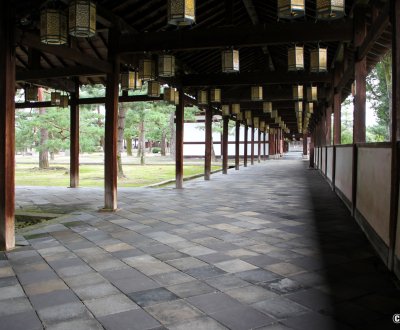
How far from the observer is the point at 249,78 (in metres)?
12.1

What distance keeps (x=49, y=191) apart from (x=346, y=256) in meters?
9.81

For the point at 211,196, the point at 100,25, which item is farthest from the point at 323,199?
the point at 100,25

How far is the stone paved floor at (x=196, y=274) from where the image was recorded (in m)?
3.26

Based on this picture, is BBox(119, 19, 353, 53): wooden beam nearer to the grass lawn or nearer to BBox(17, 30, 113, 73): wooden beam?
BBox(17, 30, 113, 73): wooden beam

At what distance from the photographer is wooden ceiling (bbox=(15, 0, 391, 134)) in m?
7.61

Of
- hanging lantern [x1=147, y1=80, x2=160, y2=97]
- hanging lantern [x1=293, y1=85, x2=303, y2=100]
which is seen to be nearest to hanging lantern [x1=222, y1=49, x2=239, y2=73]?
hanging lantern [x1=147, y1=80, x2=160, y2=97]

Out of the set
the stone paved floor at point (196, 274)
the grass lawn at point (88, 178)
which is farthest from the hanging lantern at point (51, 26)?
the grass lawn at point (88, 178)

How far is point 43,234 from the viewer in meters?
6.43

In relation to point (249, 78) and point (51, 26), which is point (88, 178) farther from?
point (51, 26)

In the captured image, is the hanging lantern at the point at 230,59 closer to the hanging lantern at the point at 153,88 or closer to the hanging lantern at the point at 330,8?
the hanging lantern at the point at 330,8

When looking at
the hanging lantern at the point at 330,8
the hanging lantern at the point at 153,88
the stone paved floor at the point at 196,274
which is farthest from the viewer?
the hanging lantern at the point at 153,88

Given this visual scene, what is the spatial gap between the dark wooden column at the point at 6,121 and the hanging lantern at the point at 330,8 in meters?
4.19

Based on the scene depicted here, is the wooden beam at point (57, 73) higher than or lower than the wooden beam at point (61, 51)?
higher

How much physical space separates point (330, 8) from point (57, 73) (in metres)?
7.17
